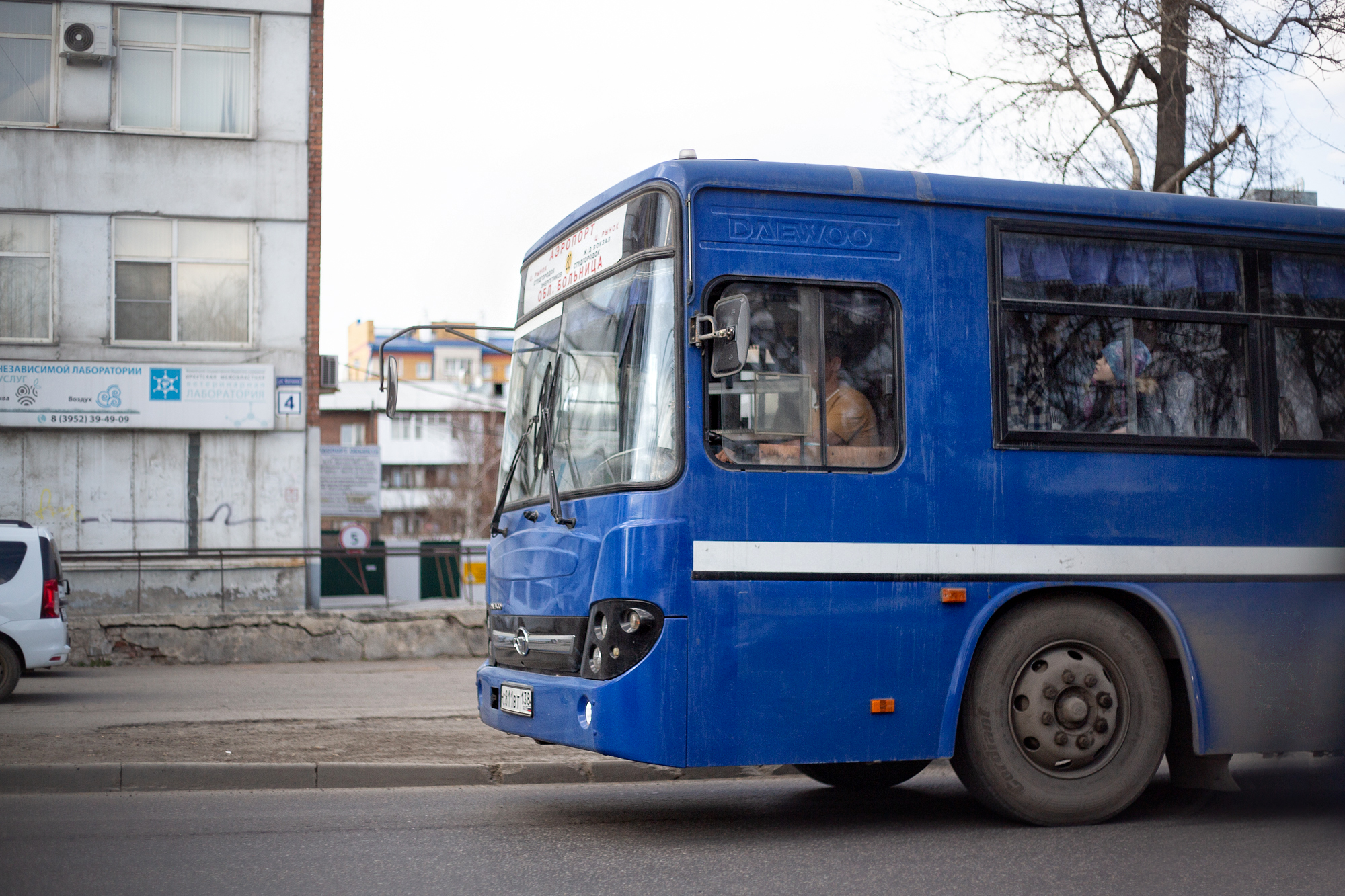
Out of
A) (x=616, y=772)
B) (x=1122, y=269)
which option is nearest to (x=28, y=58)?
(x=616, y=772)

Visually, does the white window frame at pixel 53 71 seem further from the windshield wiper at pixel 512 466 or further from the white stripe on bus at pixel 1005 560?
the white stripe on bus at pixel 1005 560

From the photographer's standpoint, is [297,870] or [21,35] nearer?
[297,870]

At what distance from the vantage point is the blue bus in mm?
5953

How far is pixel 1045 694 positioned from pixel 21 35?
801 inches

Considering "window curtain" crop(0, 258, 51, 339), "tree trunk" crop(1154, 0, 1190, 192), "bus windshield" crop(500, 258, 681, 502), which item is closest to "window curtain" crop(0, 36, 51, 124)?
"window curtain" crop(0, 258, 51, 339)

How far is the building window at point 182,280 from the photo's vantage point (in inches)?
830

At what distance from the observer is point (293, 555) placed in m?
20.9

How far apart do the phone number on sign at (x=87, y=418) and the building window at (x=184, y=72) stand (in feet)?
15.3

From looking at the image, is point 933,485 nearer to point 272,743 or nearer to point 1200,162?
point 272,743

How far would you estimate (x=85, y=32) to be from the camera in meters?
20.6

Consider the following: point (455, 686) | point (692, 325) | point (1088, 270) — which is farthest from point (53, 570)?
point (1088, 270)

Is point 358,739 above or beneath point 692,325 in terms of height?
beneath

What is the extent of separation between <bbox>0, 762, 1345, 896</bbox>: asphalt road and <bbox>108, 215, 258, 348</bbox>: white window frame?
47.8 ft

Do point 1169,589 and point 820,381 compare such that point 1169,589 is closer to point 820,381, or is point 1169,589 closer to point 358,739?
point 820,381
